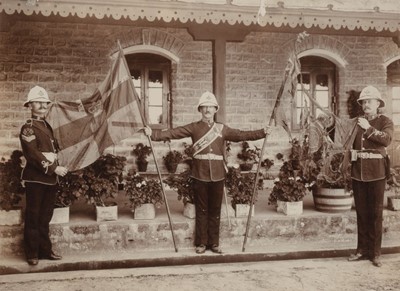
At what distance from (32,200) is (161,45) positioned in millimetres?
5110

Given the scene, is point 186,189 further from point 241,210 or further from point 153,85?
point 153,85

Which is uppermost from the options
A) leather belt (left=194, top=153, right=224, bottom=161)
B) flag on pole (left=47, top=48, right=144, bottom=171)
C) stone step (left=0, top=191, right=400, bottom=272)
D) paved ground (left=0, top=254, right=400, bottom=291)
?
flag on pole (left=47, top=48, right=144, bottom=171)

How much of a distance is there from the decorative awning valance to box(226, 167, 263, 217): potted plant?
2.41 m

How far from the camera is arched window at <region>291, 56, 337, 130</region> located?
34.8 feet

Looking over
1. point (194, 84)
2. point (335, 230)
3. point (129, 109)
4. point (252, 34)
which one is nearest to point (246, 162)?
point (194, 84)

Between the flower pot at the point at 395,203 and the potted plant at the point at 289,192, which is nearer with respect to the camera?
the potted plant at the point at 289,192

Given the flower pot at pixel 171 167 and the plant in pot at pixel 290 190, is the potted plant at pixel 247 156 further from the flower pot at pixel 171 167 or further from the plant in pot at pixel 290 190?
the plant in pot at pixel 290 190

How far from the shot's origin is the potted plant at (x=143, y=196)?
20.6 ft

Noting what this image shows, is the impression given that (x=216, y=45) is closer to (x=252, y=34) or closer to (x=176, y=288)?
(x=252, y=34)

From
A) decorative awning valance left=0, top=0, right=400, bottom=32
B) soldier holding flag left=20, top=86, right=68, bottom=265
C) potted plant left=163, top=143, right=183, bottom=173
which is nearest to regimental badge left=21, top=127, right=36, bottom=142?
soldier holding flag left=20, top=86, right=68, bottom=265

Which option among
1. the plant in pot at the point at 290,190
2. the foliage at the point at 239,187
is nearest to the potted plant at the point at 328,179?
the plant in pot at the point at 290,190

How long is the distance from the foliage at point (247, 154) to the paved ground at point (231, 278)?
4156 mm

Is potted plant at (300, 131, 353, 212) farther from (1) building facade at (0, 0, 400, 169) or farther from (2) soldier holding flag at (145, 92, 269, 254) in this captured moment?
(1) building facade at (0, 0, 400, 169)

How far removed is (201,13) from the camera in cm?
Result: 704
